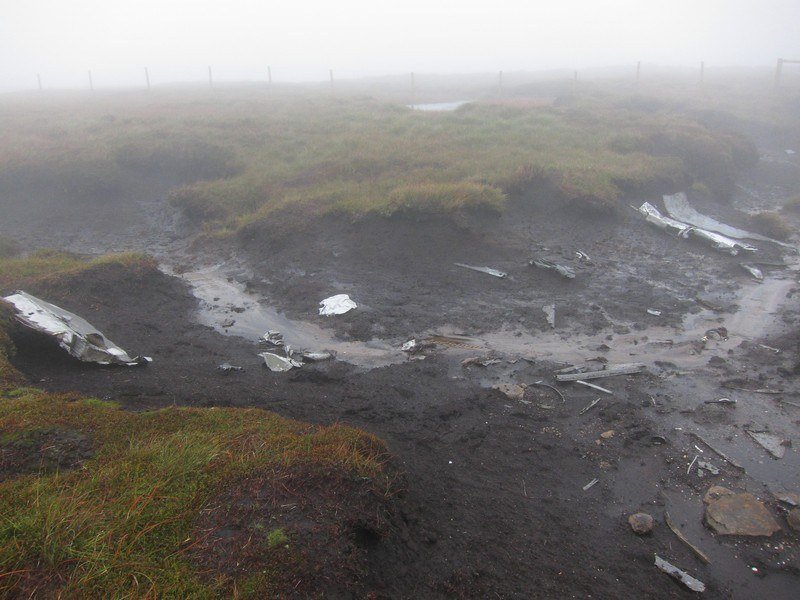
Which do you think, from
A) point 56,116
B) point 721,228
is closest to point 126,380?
point 721,228

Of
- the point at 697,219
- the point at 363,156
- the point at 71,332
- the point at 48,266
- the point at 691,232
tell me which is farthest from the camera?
the point at 363,156

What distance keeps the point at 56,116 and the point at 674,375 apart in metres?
30.1

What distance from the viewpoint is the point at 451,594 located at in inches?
161

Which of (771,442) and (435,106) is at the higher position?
(435,106)

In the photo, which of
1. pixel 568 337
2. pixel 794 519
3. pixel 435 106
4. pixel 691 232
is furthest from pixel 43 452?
pixel 435 106

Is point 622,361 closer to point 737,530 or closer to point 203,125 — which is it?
point 737,530

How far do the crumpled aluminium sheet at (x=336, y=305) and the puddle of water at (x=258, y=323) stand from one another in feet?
1.48

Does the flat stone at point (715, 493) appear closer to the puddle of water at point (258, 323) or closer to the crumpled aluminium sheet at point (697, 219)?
the puddle of water at point (258, 323)

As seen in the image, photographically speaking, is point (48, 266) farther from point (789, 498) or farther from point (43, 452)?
point (789, 498)

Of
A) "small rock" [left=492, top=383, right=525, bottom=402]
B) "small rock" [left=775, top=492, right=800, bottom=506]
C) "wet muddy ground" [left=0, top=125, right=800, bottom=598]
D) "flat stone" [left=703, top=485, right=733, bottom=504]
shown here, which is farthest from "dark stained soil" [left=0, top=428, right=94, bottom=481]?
"small rock" [left=775, top=492, right=800, bottom=506]

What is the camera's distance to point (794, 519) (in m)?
5.14

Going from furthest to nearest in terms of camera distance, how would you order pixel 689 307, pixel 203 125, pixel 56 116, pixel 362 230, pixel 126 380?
pixel 56 116 < pixel 203 125 < pixel 362 230 < pixel 689 307 < pixel 126 380

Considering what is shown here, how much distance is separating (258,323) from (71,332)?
3.34 m

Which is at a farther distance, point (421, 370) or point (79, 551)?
point (421, 370)
